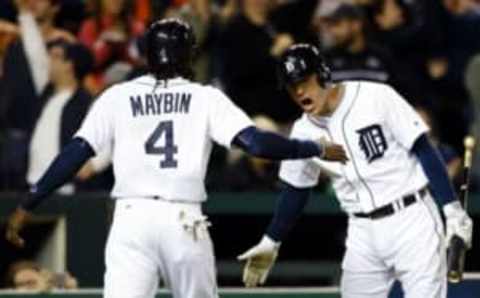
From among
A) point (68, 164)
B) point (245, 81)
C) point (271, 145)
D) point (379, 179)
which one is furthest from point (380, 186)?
point (245, 81)

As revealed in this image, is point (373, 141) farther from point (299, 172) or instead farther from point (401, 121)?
point (299, 172)

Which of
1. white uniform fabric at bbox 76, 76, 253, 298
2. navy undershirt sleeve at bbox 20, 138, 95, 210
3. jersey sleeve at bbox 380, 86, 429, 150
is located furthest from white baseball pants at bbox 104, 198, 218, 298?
jersey sleeve at bbox 380, 86, 429, 150

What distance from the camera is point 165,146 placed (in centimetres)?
897

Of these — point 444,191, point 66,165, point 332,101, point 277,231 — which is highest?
point 332,101

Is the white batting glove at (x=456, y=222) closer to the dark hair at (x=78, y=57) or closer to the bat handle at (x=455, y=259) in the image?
the bat handle at (x=455, y=259)

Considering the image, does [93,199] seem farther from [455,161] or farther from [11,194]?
[455,161]

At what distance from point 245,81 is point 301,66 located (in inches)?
162

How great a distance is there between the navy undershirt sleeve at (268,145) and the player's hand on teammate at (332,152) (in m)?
0.15

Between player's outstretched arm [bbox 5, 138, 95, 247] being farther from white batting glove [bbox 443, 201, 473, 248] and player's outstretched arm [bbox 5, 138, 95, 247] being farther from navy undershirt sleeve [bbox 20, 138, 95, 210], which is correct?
white batting glove [bbox 443, 201, 473, 248]

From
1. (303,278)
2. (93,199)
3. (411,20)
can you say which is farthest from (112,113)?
(411,20)

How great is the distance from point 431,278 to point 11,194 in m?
3.70

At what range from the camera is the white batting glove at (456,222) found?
366 inches

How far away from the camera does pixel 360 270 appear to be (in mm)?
9609

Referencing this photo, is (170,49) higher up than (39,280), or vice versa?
(170,49)
